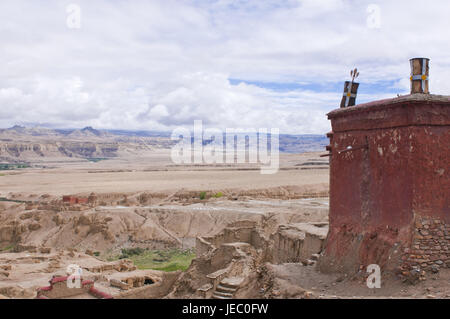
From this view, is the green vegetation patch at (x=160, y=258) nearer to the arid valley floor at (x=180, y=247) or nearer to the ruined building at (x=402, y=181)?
the arid valley floor at (x=180, y=247)

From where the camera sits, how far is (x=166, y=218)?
125ft

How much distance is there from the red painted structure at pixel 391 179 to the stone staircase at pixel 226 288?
2.60 m

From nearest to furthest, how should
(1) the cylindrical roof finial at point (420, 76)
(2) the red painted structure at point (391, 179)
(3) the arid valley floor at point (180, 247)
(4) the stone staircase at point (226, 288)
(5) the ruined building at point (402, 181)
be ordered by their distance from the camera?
(5) the ruined building at point (402, 181) < (2) the red painted structure at point (391, 179) < (1) the cylindrical roof finial at point (420, 76) < (3) the arid valley floor at point (180, 247) < (4) the stone staircase at point (226, 288)

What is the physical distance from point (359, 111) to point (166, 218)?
91.2 feet

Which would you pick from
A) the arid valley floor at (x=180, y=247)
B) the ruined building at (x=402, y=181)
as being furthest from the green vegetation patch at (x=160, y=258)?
the ruined building at (x=402, y=181)

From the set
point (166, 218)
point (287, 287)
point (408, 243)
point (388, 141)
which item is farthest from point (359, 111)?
point (166, 218)

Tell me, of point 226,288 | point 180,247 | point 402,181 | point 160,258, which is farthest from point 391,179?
point 180,247

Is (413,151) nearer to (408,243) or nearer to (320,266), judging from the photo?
(408,243)

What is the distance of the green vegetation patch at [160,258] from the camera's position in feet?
92.5

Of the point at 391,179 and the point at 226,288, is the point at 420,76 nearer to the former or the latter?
the point at 391,179

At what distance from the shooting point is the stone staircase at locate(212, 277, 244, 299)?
13.4 meters

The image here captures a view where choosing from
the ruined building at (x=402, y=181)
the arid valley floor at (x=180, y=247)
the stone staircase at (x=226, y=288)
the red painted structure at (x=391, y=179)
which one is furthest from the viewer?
the stone staircase at (x=226, y=288)

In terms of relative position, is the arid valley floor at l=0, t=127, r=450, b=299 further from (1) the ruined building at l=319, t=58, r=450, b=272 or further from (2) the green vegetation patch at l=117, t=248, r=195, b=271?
(1) the ruined building at l=319, t=58, r=450, b=272

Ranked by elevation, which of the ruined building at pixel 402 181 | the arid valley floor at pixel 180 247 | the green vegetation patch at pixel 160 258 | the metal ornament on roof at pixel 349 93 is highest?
the metal ornament on roof at pixel 349 93
